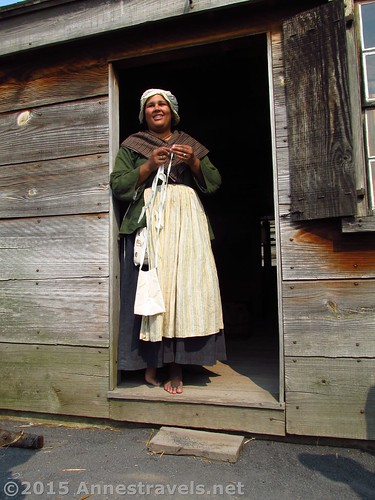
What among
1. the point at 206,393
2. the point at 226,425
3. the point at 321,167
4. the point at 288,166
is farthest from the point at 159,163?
the point at 226,425

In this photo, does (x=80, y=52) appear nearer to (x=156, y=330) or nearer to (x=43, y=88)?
(x=43, y=88)

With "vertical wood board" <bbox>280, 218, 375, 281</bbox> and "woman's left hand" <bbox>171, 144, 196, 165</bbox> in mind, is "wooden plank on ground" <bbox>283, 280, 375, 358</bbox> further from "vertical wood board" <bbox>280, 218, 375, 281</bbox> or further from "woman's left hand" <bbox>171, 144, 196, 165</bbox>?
"woman's left hand" <bbox>171, 144, 196, 165</bbox>

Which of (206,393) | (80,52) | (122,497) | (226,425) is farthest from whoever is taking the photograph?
(80,52)

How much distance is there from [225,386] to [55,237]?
1.44 metres

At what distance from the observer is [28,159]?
8.94 ft

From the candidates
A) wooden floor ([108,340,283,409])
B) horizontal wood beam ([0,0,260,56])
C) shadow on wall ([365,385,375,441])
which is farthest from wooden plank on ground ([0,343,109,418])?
horizontal wood beam ([0,0,260,56])

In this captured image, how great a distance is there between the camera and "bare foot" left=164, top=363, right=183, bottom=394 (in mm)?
2415

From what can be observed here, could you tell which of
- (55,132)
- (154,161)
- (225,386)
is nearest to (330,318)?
(225,386)

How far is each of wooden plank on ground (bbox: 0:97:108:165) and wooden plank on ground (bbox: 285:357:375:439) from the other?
5.83 ft

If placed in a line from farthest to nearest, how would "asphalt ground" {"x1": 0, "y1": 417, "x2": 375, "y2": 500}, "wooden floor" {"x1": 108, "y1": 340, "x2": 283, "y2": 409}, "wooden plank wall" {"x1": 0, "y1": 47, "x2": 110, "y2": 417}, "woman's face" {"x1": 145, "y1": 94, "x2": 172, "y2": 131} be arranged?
"woman's face" {"x1": 145, "y1": 94, "x2": 172, "y2": 131}
"wooden plank wall" {"x1": 0, "y1": 47, "x2": 110, "y2": 417}
"wooden floor" {"x1": 108, "y1": 340, "x2": 283, "y2": 409}
"asphalt ground" {"x1": 0, "y1": 417, "x2": 375, "y2": 500}

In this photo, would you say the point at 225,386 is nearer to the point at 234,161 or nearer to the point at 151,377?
the point at 151,377

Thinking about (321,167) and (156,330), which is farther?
(156,330)

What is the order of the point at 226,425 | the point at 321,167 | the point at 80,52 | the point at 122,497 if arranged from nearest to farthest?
1. the point at 122,497
2. the point at 321,167
3. the point at 226,425
4. the point at 80,52

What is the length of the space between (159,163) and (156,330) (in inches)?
39.0
